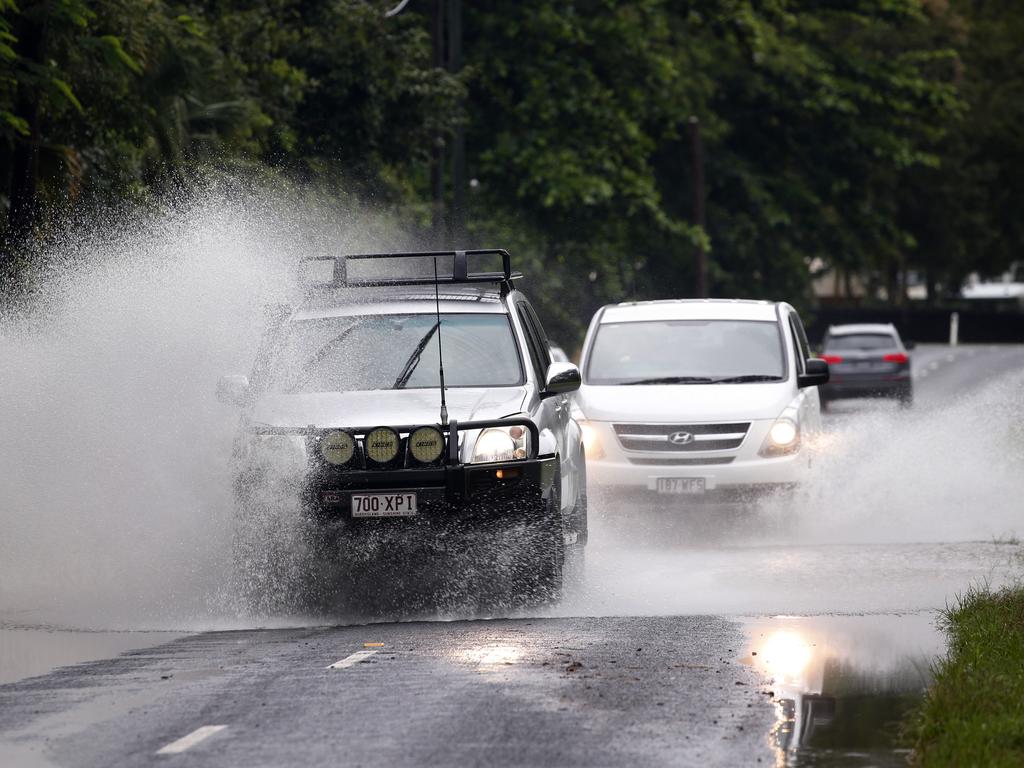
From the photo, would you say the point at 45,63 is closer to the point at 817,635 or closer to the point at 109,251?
the point at 109,251

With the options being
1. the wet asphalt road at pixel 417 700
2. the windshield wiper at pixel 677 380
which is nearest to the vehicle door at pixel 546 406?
the wet asphalt road at pixel 417 700

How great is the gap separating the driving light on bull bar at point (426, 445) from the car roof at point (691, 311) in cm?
632

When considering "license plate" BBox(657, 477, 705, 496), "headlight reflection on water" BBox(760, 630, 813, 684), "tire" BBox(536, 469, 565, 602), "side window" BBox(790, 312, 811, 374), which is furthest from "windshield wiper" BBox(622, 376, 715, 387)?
"headlight reflection on water" BBox(760, 630, 813, 684)

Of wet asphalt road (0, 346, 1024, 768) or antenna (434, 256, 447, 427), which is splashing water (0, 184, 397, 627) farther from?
wet asphalt road (0, 346, 1024, 768)

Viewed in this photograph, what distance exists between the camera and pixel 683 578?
11898mm

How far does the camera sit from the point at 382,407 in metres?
10.4

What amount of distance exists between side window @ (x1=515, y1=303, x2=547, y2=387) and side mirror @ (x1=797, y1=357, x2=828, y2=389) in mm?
3787

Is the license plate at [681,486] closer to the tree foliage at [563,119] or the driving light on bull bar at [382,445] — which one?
the tree foliage at [563,119]

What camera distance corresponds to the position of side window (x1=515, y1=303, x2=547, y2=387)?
11.4 m

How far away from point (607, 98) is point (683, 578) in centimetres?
2822

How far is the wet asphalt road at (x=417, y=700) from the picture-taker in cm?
648

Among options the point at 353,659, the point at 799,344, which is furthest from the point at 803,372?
the point at 353,659

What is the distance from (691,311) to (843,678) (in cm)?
841

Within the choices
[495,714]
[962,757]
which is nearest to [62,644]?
[495,714]
